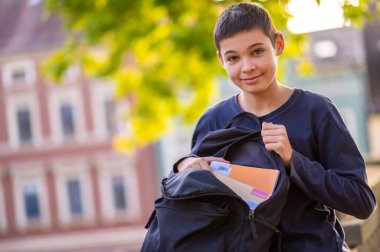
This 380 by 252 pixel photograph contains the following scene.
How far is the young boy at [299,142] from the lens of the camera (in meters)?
1.96

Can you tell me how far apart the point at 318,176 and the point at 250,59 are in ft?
1.29

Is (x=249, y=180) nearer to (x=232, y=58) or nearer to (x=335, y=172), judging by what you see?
(x=335, y=172)

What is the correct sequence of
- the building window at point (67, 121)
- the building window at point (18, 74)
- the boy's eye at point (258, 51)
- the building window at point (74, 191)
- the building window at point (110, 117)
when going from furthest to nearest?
the building window at point (74, 191) < the building window at point (18, 74) < the building window at point (67, 121) < the building window at point (110, 117) < the boy's eye at point (258, 51)

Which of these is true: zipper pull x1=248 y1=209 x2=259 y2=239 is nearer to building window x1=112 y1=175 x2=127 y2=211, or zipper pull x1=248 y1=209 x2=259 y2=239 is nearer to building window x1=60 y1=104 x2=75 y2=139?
building window x1=112 y1=175 x2=127 y2=211

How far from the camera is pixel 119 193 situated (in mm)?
29203

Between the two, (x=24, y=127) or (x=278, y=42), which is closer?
(x=278, y=42)

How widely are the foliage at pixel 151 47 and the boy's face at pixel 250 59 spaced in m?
3.23

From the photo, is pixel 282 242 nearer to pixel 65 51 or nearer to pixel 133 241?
pixel 65 51

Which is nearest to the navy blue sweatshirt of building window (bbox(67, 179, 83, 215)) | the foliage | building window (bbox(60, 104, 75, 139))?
the foliage

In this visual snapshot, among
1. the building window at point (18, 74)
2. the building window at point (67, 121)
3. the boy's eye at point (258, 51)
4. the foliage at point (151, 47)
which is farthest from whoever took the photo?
the building window at point (18, 74)

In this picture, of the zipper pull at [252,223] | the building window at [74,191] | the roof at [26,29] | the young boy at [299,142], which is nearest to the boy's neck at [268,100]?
the young boy at [299,142]

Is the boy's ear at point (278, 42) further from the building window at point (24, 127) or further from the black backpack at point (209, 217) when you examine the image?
the building window at point (24, 127)

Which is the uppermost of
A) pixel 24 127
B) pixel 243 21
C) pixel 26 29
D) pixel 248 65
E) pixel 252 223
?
pixel 26 29

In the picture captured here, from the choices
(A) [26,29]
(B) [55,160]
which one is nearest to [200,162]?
(B) [55,160]
